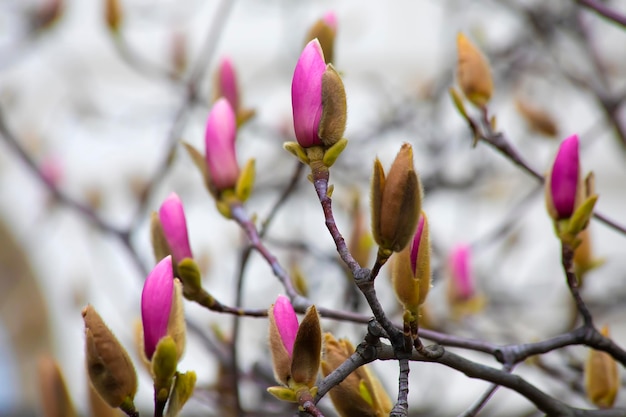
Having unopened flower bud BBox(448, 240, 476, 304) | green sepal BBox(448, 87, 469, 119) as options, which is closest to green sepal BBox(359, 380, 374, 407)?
green sepal BBox(448, 87, 469, 119)

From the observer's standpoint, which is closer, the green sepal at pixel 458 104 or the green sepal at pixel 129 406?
the green sepal at pixel 129 406

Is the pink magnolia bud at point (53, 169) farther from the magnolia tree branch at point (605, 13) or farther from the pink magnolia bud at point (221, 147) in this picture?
the magnolia tree branch at point (605, 13)

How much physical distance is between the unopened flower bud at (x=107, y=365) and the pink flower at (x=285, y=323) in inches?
2.8

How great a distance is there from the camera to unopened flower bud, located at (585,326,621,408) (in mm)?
412

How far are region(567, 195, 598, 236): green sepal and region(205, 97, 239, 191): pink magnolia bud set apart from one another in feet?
0.69

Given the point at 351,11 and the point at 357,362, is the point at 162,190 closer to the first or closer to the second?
the point at 351,11

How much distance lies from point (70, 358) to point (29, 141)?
3.18ft

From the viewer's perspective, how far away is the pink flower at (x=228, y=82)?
0.52 metres

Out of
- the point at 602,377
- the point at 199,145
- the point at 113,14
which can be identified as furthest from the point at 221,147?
the point at 199,145

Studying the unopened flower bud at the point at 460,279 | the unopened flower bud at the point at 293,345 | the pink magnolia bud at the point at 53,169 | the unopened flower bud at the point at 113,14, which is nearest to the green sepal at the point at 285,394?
the unopened flower bud at the point at 293,345

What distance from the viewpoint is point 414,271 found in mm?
337

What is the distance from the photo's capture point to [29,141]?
1.58m

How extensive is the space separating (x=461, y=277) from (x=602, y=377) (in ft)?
0.79

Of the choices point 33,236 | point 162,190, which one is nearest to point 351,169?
point 162,190
